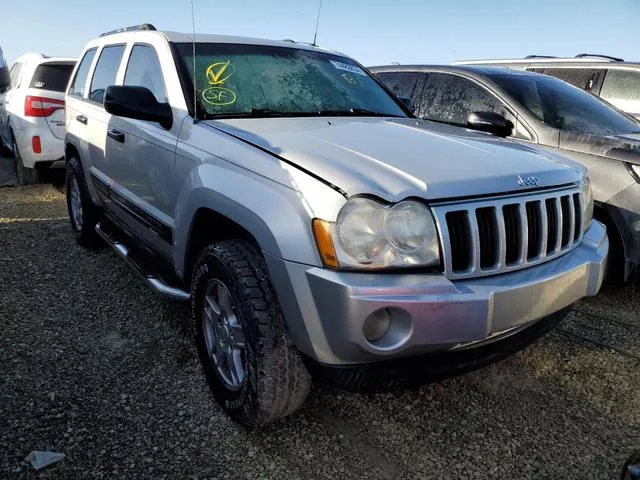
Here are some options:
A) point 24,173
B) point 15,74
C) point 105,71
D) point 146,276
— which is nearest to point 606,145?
point 146,276

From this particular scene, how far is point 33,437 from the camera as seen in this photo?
91.6 inches

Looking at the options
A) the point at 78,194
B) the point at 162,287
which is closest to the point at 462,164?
the point at 162,287

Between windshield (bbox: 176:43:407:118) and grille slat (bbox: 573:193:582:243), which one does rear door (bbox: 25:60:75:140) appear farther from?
grille slat (bbox: 573:193:582:243)

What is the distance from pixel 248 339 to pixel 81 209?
318 centimetres

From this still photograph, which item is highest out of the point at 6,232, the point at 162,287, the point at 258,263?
the point at 258,263

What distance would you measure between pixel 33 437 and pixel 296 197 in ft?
5.05

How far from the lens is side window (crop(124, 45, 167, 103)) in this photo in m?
3.17

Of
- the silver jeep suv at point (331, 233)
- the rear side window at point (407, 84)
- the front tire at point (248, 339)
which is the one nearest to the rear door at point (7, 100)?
the rear side window at point (407, 84)

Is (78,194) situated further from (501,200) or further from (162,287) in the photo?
(501,200)

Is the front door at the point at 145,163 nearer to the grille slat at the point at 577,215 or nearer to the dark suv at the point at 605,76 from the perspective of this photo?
the grille slat at the point at 577,215

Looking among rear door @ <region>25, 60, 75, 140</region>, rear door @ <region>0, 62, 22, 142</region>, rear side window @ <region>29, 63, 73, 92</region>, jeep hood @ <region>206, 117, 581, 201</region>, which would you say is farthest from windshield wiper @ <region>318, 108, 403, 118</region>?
rear door @ <region>0, 62, 22, 142</region>

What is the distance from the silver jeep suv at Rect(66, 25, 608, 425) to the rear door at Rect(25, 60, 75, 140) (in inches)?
175

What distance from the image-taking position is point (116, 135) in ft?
11.8

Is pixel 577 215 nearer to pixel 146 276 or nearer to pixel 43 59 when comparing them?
pixel 146 276
